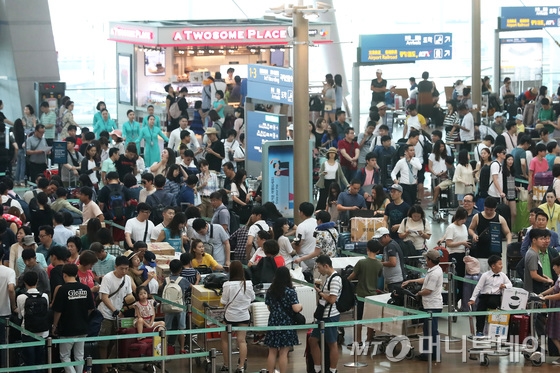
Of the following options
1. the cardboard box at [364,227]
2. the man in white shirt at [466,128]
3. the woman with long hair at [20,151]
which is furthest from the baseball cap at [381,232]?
the woman with long hair at [20,151]

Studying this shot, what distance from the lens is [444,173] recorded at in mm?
18250

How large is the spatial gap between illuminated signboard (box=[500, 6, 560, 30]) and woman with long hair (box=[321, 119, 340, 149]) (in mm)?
11544

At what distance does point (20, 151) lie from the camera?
21.4m

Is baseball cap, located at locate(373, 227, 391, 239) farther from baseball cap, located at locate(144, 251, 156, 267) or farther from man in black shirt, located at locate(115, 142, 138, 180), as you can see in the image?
man in black shirt, located at locate(115, 142, 138, 180)

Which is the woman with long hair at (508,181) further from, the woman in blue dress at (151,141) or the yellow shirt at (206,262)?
the woman in blue dress at (151,141)

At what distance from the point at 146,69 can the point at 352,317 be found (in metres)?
16.3

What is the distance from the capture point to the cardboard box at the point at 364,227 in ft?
44.5

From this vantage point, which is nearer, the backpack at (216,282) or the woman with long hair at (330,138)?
the backpack at (216,282)

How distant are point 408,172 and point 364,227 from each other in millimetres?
3418

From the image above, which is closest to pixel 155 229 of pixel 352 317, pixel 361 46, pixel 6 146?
pixel 352 317

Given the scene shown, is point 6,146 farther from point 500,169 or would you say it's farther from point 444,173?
point 500,169

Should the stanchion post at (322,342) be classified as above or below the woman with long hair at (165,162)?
below

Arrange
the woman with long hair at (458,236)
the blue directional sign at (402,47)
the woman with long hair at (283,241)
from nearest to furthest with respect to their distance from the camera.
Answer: the woman with long hair at (283,241) → the woman with long hair at (458,236) → the blue directional sign at (402,47)

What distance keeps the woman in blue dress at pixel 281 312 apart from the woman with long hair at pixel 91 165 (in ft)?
25.6
